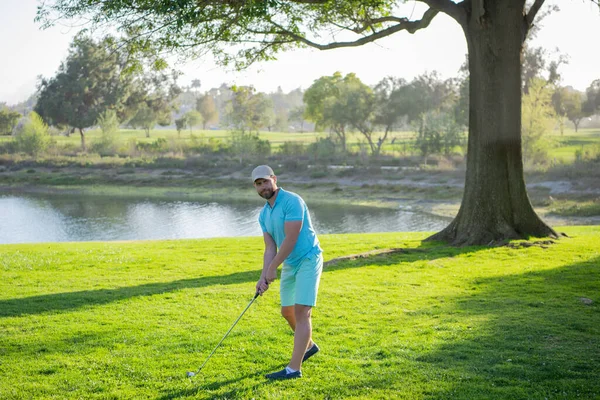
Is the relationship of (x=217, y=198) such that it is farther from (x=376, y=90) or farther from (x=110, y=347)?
(x=110, y=347)

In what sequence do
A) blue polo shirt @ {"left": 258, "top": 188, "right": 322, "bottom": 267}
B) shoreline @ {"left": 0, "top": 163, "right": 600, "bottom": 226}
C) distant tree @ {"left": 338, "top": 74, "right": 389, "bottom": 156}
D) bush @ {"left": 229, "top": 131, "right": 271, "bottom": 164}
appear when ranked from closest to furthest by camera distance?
1. blue polo shirt @ {"left": 258, "top": 188, "right": 322, "bottom": 267}
2. shoreline @ {"left": 0, "top": 163, "right": 600, "bottom": 226}
3. bush @ {"left": 229, "top": 131, "right": 271, "bottom": 164}
4. distant tree @ {"left": 338, "top": 74, "right": 389, "bottom": 156}

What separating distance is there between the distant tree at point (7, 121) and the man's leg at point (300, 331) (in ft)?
339

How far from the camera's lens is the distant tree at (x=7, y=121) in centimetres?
9912

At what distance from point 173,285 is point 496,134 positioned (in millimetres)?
9021

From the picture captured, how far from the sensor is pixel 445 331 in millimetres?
8500

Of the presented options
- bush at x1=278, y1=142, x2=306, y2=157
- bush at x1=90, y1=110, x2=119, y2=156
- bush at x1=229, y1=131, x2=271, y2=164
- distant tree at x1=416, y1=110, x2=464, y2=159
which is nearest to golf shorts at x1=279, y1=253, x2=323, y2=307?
distant tree at x1=416, y1=110, x2=464, y2=159

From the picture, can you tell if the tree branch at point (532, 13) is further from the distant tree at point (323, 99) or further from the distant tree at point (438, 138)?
the distant tree at point (323, 99)

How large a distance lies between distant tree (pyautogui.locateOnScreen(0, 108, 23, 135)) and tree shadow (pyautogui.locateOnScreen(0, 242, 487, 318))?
316 feet

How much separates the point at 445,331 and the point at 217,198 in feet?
132

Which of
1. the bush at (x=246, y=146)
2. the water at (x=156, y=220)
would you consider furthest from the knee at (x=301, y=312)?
the bush at (x=246, y=146)

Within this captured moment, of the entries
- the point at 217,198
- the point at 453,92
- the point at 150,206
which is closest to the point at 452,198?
the point at 217,198

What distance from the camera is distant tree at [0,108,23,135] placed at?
9912cm

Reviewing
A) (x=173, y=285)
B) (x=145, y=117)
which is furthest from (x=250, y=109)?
(x=173, y=285)

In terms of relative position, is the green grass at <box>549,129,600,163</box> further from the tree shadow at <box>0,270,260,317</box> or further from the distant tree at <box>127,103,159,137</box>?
the distant tree at <box>127,103,159,137</box>
